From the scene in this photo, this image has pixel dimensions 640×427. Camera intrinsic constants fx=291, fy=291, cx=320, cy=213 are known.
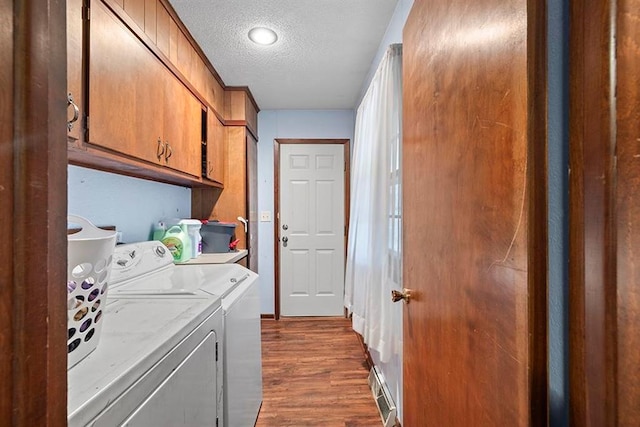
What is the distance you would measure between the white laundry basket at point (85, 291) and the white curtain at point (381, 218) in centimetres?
127

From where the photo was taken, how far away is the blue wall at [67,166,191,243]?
1.37m

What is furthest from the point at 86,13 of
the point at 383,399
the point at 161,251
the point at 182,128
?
the point at 383,399

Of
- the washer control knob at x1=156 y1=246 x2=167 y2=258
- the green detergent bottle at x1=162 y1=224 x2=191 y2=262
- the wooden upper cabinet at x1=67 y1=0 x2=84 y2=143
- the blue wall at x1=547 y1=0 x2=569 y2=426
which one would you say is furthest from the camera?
the green detergent bottle at x1=162 y1=224 x2=191 y2=262

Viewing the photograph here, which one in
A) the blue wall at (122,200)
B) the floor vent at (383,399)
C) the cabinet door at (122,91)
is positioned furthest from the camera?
the floor vent at (383,399)

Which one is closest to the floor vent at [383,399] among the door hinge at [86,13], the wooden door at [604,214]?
the wooden door at [604,214]

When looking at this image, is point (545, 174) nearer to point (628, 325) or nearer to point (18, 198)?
point (628, 325)

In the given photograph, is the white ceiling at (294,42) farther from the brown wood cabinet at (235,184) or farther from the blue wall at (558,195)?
the blue wall at (558,195)

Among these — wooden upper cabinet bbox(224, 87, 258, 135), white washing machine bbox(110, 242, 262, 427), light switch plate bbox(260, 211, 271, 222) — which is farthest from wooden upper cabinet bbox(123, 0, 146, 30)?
light switch plate bbox(260, 211, 271, 222)

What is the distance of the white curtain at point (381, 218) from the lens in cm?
159

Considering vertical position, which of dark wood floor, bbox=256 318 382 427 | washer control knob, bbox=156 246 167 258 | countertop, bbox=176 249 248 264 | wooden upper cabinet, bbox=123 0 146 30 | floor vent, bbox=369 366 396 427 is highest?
wooden upper cabinet, bbox=123 0 146 30

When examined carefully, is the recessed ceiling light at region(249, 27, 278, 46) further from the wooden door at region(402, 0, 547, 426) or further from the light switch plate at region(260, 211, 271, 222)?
Answer: the light switch plate at region(260, 211, 271, 222)

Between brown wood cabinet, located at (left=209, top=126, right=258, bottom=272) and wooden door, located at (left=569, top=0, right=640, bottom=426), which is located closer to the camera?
wooden door, located at (left=569, top=0, right=640, bottom=426)

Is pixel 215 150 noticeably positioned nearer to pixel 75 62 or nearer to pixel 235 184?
pixel 235 184

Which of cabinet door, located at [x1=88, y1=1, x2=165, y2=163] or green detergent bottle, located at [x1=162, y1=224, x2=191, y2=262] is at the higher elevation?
cabinet door, located at [x1=88, y1=1, x2=165, y2=163]
